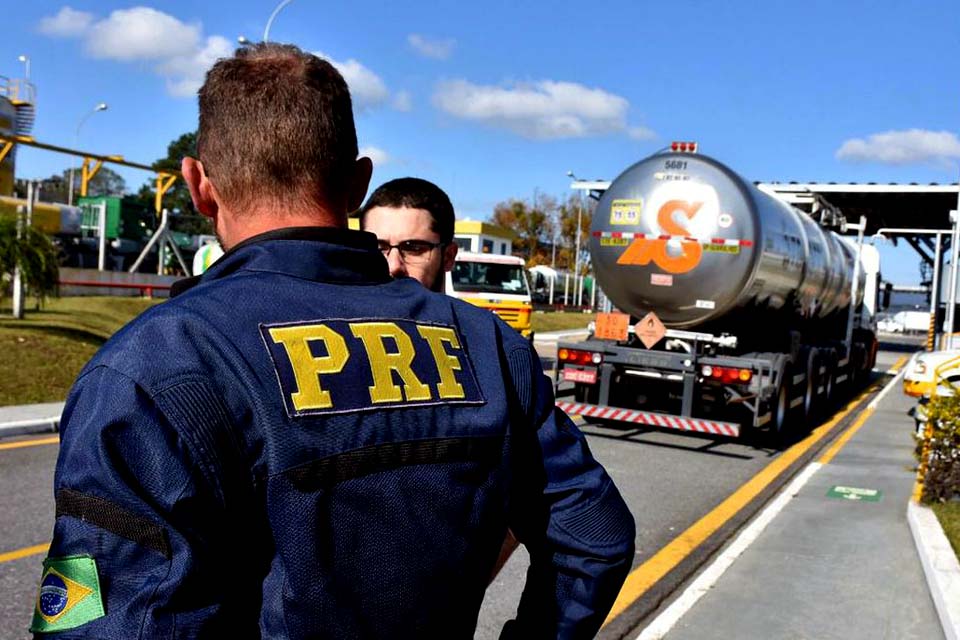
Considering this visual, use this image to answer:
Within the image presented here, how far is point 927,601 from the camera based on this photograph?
546 centimetres

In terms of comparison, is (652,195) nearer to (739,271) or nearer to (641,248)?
(641,248)

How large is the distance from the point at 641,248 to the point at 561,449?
29.7 feet

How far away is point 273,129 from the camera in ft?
4.84

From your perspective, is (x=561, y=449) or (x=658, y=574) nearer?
(x=561, y=449)

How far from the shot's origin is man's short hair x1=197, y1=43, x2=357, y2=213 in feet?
4.86

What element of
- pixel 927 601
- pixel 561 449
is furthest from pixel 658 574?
pixel 561 449

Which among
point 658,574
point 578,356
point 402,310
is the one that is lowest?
point 658,574

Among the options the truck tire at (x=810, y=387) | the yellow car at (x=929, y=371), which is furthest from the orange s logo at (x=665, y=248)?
the yellow car at (x=929, y=371)

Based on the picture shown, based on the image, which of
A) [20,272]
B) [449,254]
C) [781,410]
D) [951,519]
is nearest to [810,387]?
[781,410]

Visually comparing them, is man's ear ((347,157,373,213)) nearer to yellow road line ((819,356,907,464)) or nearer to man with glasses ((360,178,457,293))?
man with glasses ((360,178,457,293))

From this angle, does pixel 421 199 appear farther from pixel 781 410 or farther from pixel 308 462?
pixel 781 410

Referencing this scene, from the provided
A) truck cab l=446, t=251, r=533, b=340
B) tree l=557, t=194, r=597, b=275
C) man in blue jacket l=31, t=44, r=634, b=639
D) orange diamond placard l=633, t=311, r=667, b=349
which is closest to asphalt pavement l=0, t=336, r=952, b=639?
orange diamond placard l=633, t=311, r=667, b=349

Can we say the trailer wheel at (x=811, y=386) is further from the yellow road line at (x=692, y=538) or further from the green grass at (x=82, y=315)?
the green grass at (x=82, y=315)

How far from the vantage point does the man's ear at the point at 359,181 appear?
1.61 meters
